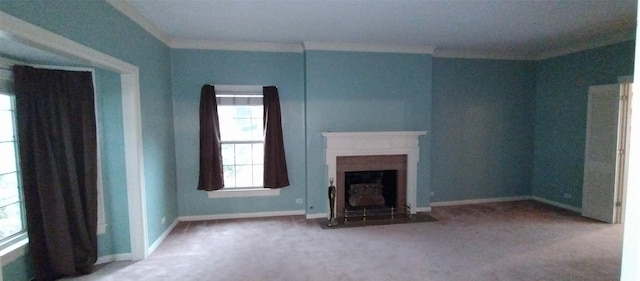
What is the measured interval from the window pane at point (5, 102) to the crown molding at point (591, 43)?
7.10 meters

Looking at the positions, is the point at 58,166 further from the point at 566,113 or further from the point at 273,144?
the point at 566,113

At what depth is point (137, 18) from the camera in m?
3.05

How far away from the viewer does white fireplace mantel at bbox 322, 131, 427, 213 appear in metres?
4.35

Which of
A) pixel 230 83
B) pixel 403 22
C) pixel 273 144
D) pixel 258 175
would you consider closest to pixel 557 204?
pixel 403 22

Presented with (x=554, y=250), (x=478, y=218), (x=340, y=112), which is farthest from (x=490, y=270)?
(x=340, y=112)

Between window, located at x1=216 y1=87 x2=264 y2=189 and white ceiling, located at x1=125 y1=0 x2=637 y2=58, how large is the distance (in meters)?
0.87

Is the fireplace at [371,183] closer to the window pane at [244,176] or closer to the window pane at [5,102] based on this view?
the window pane at [244,176]

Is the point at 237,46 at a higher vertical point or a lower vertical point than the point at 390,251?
higher

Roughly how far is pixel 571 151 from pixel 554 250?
91.4 inches

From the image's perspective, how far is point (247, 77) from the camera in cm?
436

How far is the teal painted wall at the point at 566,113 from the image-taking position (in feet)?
14.0

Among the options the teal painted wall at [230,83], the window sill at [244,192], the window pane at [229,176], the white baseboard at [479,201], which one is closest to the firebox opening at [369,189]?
the teal painted wall at [230,83]

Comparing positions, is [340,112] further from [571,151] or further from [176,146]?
[571,151]

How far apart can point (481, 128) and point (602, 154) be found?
1614mm
